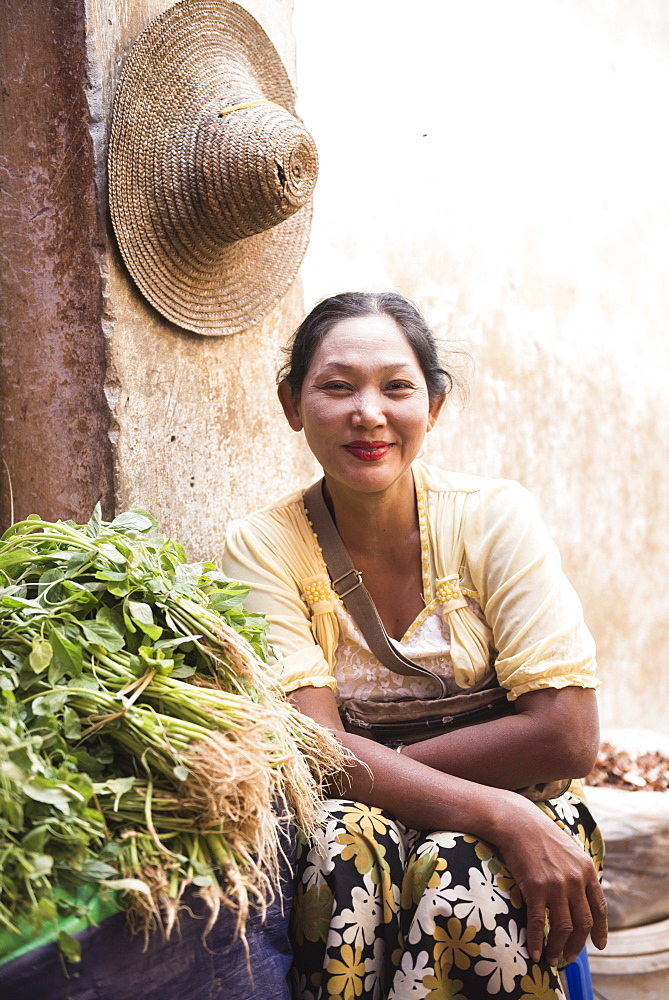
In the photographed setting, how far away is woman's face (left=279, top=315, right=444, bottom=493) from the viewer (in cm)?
216

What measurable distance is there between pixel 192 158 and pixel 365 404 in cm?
90

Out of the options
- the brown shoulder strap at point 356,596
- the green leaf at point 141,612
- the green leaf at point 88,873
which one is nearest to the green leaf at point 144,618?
the green leaf at point 141,612

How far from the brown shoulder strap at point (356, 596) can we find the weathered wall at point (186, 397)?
58 centimetres

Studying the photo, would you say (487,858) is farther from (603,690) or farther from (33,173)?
(603,690)

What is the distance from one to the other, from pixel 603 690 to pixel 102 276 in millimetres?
3060

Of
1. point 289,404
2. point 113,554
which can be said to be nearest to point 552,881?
point 113,554

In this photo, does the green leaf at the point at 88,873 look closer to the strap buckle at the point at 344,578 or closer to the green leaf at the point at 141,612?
the green leaf at the point at 141,612

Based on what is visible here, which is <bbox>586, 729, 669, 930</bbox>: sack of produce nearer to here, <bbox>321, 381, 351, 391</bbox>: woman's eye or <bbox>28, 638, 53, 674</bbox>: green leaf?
<bbox>321, 381, 351, 391</bbox>: woman's eye

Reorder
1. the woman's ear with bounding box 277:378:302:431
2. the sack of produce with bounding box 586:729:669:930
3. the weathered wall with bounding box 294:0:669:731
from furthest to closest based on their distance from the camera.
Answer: the weathered wall with bounding box 294:0:669:731 → the sack of produce with bounding box 586:729:669:930 → the woman's ear with bounding box 277:378:302:431

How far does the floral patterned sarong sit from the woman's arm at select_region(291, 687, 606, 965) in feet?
0.11

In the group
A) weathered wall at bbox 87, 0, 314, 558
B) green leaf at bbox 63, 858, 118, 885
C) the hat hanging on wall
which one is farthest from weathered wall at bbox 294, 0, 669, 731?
green leaf at bbox 63, 858, 118, 885

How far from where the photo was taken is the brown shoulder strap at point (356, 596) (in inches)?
85.4

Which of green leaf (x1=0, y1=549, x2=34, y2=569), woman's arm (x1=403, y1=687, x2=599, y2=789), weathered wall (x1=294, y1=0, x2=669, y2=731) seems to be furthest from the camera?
weathered wall (x1=294, y1=0, x2=669, y2=731)

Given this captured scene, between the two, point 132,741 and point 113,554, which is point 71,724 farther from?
point 113,554
